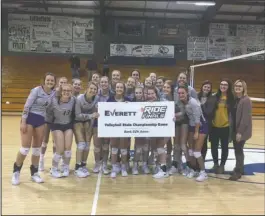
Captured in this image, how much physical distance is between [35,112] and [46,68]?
38.5 feet

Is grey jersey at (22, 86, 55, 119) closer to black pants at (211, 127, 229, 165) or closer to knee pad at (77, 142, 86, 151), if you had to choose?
knee pad at (77, 142, 86, 151)

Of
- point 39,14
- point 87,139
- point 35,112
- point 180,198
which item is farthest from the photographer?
point 39,14

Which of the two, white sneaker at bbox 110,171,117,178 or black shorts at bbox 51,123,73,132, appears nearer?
black shorts at bbox 51,123,73,132

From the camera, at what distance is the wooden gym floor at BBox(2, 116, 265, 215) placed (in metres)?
3.57

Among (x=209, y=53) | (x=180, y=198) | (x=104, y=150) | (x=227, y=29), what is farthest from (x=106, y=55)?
(x=180, y=198)

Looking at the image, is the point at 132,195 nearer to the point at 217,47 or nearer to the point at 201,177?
the point at 201,177

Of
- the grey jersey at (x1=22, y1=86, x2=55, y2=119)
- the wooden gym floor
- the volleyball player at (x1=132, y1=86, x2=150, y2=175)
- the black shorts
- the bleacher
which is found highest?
the bleacher

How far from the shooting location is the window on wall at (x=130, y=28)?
15.9m

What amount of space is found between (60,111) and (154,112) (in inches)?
52.4

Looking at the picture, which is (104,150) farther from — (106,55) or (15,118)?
(106,55)

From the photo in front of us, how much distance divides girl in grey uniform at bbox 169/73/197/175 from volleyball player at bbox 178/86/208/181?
0.08m

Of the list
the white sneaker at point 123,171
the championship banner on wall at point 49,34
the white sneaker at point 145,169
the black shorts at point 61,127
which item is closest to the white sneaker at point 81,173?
the white sneaker at point 123,171

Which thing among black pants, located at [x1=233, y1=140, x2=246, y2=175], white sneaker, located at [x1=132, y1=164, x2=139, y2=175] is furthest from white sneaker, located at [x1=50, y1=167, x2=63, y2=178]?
black pants, located at [x1=233, y1=140, x2=246, y2=175]

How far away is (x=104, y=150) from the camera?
5.03 meters
